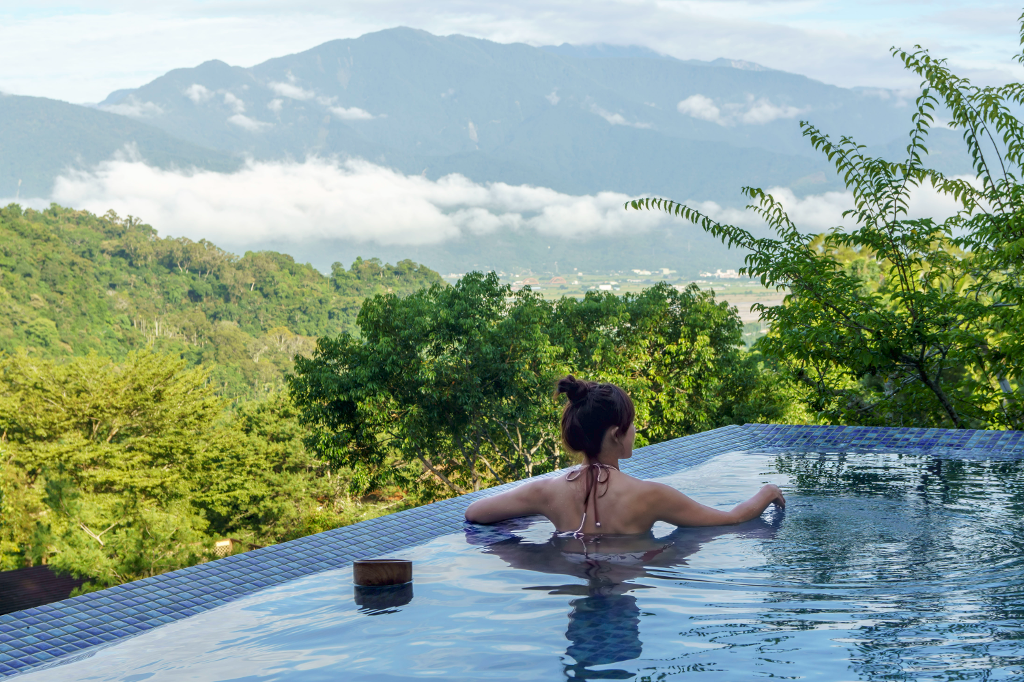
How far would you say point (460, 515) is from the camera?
4.22 metres

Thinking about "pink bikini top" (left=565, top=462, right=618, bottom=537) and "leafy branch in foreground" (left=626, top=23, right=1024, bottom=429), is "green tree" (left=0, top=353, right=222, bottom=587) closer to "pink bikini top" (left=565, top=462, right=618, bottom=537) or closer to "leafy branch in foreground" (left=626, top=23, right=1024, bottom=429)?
"leafy branch in foreground" (left=626, top=23, right=1024, bottom=429)

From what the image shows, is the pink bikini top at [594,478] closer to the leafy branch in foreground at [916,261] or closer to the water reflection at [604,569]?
the water reflection at [604,569]

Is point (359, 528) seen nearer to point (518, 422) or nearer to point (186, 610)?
point (186, 610)

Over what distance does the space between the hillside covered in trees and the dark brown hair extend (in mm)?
53081

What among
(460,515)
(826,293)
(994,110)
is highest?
(994,110)

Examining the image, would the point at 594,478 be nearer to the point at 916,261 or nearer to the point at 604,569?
the point at 604,569

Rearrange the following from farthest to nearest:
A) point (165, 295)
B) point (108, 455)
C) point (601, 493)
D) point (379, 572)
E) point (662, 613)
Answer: point (165, 295), point (108, 455), point (601, 493), point (379, 572), point (662, 613)

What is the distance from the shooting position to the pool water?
2355 millimetres

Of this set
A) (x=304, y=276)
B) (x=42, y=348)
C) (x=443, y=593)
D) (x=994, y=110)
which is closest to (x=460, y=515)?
(x=443, y=593)

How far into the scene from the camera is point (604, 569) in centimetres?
322

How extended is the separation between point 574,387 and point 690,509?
2.64 ft

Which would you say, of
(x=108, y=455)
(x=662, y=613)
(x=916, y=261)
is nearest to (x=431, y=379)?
(x=916, y=261)

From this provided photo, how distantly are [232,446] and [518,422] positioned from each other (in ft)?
54.8

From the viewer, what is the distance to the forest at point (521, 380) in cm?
644
